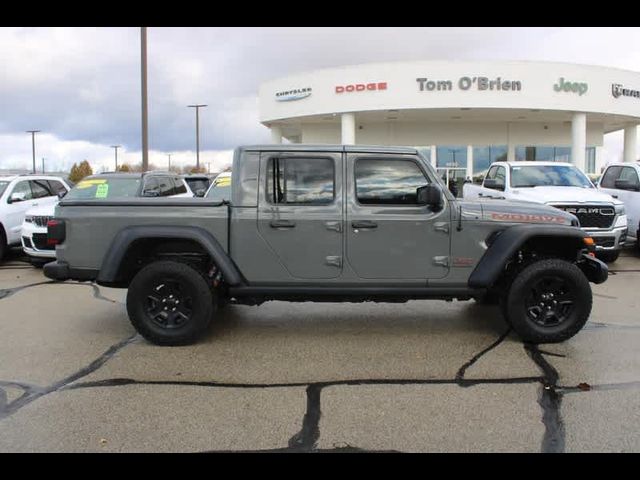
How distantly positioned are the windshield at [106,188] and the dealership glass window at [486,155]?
2749 cm

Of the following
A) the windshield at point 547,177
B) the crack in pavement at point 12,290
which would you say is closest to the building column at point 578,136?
the windshield at point 547,177

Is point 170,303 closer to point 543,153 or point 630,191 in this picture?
point 630,191

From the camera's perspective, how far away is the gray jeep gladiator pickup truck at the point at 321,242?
16.4 ft

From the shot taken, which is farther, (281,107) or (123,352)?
(281,107)

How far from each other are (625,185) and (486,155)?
24.9m

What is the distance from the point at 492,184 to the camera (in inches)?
438

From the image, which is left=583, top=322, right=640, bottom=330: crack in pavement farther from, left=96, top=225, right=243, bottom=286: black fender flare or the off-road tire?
the off-road tire

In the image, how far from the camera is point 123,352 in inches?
198

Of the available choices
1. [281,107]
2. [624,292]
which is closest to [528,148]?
[281,107]

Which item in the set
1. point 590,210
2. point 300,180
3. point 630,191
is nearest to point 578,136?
point 630,191

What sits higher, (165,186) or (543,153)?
(543,153)

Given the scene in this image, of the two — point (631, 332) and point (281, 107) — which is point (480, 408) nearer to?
point (631, 332)
